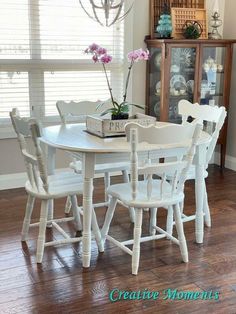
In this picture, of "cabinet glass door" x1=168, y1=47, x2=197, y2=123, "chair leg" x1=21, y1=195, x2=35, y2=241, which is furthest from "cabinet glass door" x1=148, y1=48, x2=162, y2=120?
"chair leg" x1=21, y1=195, x2=35, y2=241

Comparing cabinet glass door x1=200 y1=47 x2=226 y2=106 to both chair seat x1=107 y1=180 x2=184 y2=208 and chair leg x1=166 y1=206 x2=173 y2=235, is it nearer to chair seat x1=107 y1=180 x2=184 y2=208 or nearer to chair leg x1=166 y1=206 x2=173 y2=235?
chair leg x1=166 y1=206 x2=173 y2=235

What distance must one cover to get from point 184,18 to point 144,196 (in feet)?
8.05

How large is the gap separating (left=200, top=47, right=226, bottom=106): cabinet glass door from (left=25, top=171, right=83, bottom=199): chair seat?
2.16m

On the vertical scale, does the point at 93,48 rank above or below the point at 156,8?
below

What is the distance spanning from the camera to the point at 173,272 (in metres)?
2.47

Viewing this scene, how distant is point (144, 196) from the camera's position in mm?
2475

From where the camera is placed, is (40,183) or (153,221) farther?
(153,221)

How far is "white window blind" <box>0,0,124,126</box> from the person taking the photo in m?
3.75

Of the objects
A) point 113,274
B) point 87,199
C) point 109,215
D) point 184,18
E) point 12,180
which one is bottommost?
Answer: point 113,274

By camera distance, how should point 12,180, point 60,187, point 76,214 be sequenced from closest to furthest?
point 60,187 < point 76,214 < point 12,180

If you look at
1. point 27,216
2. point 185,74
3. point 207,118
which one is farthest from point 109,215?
point 185,74

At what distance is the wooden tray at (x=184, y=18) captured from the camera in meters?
4.16

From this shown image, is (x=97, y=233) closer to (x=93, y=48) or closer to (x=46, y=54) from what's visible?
(x=93, y=48)

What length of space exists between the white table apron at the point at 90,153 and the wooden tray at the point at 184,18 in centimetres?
176
